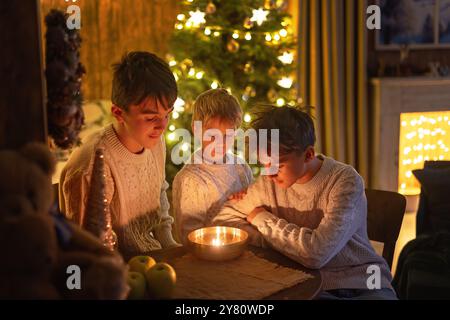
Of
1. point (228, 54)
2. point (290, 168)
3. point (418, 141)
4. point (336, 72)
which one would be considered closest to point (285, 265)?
point (290, 168)

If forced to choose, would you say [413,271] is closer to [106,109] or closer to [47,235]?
[47,235]

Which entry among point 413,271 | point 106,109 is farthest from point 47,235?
point 106,109

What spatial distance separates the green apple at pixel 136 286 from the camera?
46.3 inches

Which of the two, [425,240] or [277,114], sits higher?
[277,114]

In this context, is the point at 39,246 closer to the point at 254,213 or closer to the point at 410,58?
the point at 254,213

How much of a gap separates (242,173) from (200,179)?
0.69 ft

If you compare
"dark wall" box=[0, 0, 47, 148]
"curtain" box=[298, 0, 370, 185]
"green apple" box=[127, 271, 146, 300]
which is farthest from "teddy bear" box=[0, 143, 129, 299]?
"curtain" box=[298, 0, 370, 185]

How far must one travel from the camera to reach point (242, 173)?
199 cm

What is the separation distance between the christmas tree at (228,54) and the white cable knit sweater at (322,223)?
1588mm

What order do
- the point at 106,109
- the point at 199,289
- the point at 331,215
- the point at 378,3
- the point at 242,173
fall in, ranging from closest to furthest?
1. the point at 199,289
2. the point at 331,215
3. the point at 242,173
4. the point at 106,109
5. the point at 378,3

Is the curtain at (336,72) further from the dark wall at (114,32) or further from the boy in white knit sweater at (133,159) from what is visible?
the boy in white knit sweater at (133,159)

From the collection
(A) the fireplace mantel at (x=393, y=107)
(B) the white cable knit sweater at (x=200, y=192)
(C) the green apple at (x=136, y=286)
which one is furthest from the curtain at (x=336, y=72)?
(C) the green apple at (x=136, y=286)

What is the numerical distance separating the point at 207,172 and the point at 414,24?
3396mm

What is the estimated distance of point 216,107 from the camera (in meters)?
1.81
